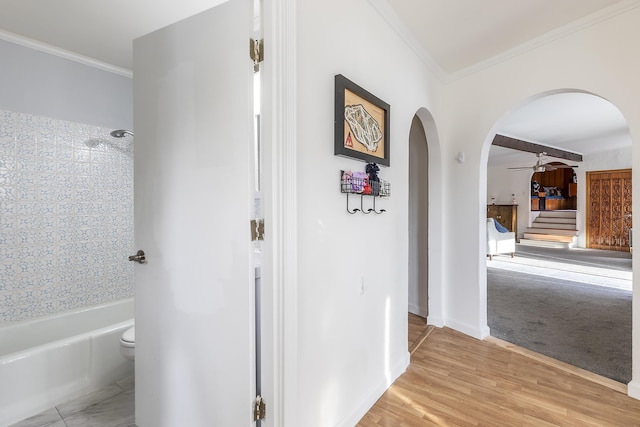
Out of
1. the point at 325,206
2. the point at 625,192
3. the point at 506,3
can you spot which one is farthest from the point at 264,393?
the point at 625,192

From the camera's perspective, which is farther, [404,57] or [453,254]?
[453,254]

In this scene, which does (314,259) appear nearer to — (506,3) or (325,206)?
(325,206)

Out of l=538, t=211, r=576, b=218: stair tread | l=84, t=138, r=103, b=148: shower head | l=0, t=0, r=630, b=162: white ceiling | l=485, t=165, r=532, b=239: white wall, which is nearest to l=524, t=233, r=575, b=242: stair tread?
l=485, t=165, r=532, b=239: white wall

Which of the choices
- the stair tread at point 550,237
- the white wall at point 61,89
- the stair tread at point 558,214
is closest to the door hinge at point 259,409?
the white wall at point 61,89

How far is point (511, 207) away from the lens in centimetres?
959

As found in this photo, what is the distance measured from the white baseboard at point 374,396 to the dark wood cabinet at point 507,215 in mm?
9016

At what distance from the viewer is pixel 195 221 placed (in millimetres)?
1378

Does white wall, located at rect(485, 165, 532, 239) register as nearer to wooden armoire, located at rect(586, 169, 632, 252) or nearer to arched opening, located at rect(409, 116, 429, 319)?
wooden armoire, located at rect(586, 169, 632, 252)

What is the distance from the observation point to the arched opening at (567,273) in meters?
2.60

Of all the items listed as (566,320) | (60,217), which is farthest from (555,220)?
(60,217)

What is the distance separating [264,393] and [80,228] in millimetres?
2265

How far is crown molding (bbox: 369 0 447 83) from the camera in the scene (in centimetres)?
186

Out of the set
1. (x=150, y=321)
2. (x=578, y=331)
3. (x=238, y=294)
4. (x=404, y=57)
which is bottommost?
(x=578, y=331)

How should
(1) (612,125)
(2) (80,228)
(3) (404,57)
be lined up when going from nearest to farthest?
1. (3) (404,57)
2. (2) (80,228)
3. (1) (612,125)
